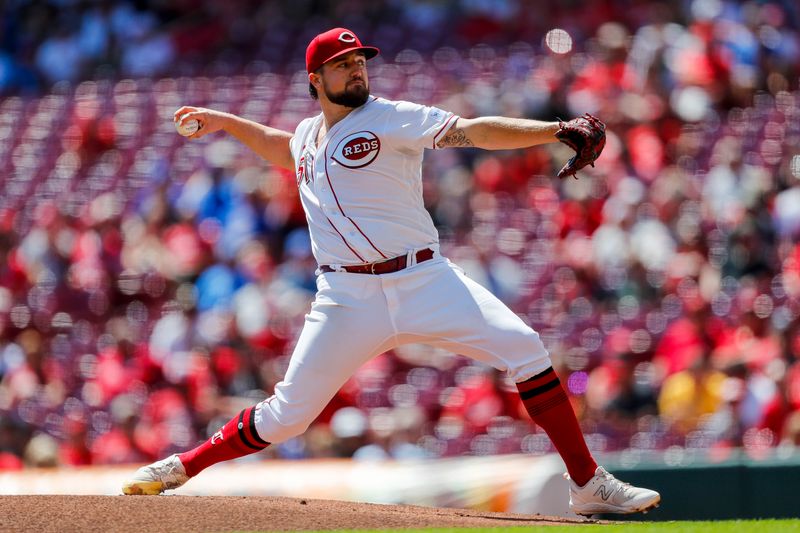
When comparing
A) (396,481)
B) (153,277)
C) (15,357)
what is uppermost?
(396,481)

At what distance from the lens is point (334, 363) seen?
524 centimetres

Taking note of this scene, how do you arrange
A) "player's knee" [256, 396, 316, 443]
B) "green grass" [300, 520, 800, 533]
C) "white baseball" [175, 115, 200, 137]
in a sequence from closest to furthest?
1. "green grass" [300, 520, 800, 533]
2. "player's knee" [256, 396, 316, 443]
3. "white baseball" [175, 115, 200, 137]

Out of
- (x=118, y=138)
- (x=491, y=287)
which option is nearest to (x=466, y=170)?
(x=491, y=287)

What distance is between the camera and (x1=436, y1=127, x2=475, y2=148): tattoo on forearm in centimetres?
511

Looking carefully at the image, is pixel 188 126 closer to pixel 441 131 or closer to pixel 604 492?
pixel 441 131

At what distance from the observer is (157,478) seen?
5.72 metres

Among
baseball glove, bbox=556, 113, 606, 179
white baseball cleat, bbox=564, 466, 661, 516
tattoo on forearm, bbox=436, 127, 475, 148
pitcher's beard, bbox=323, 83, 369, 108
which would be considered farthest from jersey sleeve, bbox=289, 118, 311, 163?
white baseball cleat, bbox=564, 466, 661, 516

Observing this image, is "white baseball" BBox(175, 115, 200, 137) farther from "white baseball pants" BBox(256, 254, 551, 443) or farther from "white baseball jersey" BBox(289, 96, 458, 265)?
"white baseball pants" BBox(256, 254, 551, 443)

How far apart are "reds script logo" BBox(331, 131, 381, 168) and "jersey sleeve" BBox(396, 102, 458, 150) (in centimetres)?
11

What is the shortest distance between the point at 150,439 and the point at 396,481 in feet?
10.4

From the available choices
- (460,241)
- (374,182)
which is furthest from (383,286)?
(460,241)

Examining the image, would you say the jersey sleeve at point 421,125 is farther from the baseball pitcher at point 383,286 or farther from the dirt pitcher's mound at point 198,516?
the dirt pitcher's mound at point 198,516

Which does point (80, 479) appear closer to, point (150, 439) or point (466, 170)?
point (150, 439)

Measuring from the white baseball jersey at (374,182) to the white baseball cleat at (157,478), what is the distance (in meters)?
1.17
